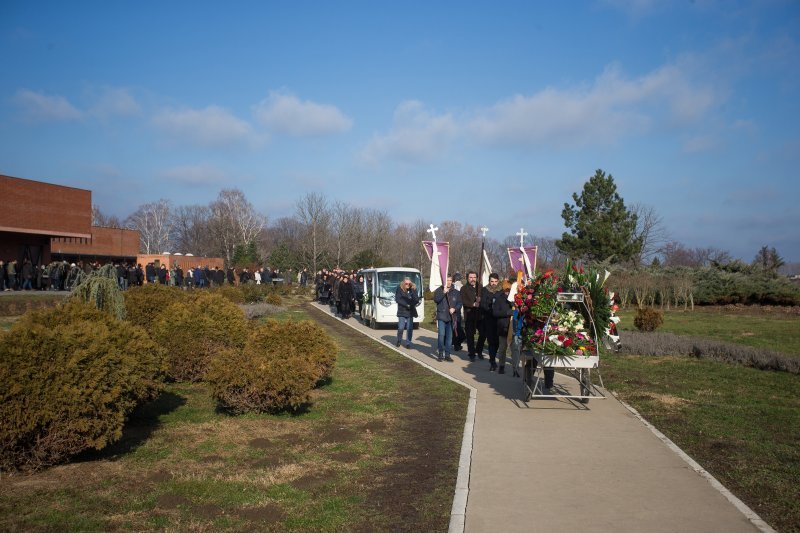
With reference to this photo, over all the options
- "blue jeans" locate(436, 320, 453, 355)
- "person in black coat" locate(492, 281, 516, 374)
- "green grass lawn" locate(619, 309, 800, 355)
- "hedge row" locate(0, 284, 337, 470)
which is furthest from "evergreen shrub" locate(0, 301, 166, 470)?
"green grass lawn" locate(619, 309, 800, 355)

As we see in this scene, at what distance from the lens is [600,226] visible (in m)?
46.6

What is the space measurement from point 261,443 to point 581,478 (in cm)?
365

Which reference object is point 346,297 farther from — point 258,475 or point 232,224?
point 232,224

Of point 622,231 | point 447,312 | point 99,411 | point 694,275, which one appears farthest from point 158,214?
point 99,411

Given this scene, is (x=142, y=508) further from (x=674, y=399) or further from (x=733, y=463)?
(x=674, y=399)

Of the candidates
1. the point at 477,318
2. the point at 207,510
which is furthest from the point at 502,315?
the point at 207,510

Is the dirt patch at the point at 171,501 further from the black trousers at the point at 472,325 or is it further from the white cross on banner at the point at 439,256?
the white cross on banner at the point at 439,256

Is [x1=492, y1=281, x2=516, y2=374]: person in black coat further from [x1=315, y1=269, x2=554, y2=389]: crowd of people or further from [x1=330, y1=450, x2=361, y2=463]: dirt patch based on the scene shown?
[x1=330, y1=450, x2=361, y2=463]: dirt patch

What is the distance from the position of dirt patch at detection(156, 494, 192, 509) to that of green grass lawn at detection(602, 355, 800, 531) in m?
4.87

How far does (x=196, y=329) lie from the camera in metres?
11.1

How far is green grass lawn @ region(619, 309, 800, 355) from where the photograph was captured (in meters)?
18.5

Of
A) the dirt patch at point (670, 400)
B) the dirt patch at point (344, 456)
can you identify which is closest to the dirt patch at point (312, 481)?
the dirt patch at point (344, 456)

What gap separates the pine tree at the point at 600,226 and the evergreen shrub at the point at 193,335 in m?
39.0

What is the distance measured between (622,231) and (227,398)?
4311 centimetres
